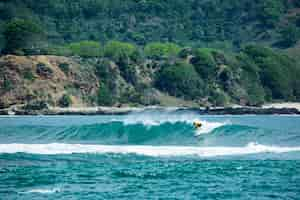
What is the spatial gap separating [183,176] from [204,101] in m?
125

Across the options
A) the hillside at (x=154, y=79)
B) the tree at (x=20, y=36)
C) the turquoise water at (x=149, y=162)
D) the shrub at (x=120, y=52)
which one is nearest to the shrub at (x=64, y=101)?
the hillside at (x=154, y=79)

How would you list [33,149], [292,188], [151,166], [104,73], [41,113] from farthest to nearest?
[104,73], [41,113], [33,149], [151,166], [292,188]

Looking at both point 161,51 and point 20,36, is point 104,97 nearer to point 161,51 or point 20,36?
point 20,36

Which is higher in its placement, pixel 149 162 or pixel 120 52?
pixel 120 52

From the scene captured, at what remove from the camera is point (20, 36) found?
529 feet

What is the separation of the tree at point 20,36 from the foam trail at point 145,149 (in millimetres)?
105376

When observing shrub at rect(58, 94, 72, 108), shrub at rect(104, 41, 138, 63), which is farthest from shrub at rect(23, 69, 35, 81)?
shrub at rect(104, 41, 138, 63)

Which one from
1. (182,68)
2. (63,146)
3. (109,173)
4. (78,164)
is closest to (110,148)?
(63,146)

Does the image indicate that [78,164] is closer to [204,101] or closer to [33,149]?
[33,149]

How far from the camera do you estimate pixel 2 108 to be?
138250mm

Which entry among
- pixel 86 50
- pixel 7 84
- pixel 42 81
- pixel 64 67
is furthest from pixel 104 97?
pixel 86 50

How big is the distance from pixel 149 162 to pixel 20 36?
390 feet

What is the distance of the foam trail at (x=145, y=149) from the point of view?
50.1m

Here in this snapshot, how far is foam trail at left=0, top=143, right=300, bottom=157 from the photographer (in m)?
50.1
